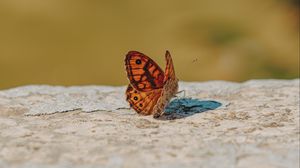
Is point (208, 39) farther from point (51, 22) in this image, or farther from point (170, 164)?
point (170, 164)

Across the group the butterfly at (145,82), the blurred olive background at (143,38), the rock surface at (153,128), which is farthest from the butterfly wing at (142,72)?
the blurred olive background at (143,38)

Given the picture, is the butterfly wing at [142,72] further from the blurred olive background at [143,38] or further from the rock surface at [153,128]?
the blurred olive background at [143,38]

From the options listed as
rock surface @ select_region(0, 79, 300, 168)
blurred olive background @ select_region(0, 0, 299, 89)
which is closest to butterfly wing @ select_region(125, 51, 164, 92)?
rock surface @ select_region(0, 79, 300, 168)

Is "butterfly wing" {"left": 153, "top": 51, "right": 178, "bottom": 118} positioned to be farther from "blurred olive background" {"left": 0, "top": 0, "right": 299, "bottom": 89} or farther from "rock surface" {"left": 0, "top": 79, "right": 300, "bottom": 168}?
"blurred olive background" {"left": 0, "top": 0, "right": 299, "bottom": 89}

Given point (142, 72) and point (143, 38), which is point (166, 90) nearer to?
point (142, 72)

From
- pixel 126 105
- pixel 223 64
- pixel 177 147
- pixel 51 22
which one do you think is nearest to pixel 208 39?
pixel 223 64

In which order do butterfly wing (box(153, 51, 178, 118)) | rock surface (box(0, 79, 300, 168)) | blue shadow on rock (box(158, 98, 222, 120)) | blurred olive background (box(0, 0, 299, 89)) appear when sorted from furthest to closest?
blurred olive background (box(0, 0, 299, 89)) → blue shadow on rock (box(158, 98, 222, 120)) → butterfly wing (box(153, 51, 178, 118)) → rock surface (box(0, 79, 300, 168))

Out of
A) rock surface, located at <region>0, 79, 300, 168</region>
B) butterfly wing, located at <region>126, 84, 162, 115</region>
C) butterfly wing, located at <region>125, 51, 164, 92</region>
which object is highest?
butterfly wing, located at <region>125, 51, 164, 92</region>
